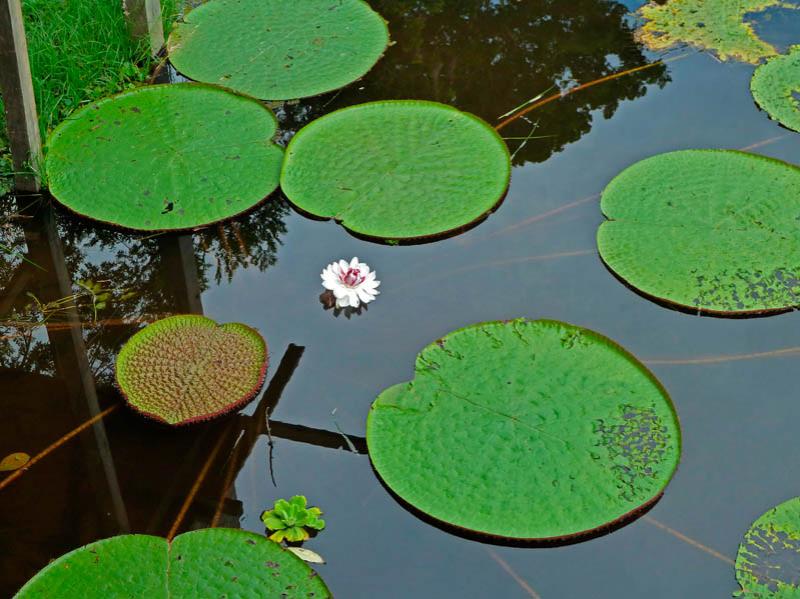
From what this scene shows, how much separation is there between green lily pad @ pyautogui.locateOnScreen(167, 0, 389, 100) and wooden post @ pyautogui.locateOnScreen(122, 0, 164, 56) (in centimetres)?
9

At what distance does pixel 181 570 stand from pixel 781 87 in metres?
2.95

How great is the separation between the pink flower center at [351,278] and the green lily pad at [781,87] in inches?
72.7

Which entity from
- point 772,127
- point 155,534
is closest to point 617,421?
point 155,534

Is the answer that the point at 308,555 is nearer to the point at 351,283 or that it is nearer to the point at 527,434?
the point at 527,434

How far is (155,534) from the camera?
6.86 feet

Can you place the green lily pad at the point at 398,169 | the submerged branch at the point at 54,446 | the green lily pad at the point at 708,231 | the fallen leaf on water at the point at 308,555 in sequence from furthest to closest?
the green lily pad at the point at 398,169 → the green lily pad at the point at 708,231 → the submerged branch at the point at 54,446 → the fallen leaf on water at the point at 308,555

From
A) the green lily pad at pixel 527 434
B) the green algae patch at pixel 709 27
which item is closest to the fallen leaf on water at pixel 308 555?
the green lily pad at pixel 527 434

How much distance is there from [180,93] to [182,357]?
144cm

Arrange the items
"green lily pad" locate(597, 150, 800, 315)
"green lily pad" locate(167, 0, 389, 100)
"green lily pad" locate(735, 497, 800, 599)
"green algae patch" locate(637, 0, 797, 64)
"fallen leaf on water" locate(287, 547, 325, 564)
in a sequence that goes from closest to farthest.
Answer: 1. "green lily pad" locate(735, 497, 800, 599)
2. "fallen leaf on water" locate(287, 547, 325, 564)
3. "green lily pad" locate(597, 150, 800, 315)
4. "green lily pad" locate(167, 0, 389, 100)
5. "green algae patch" locate(637, 0, 797, 64)

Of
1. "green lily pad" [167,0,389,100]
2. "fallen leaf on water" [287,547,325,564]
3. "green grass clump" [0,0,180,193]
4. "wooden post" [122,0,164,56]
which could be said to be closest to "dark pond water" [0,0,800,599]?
"fallen leaf on water" [287,547,325,564]

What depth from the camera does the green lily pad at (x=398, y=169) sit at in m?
2.91

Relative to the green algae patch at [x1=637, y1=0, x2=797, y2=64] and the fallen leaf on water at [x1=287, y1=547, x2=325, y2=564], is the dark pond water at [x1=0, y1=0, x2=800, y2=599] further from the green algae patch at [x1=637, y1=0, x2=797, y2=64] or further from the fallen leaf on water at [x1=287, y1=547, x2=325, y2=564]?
the green algae patch at [x1=637, y1=0, x2=797, y2=64]

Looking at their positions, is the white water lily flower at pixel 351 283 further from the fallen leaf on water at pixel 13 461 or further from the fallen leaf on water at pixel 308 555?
the fallen leaf on water at pixel 13 461

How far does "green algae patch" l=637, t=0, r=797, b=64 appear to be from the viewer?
377 centimetres
